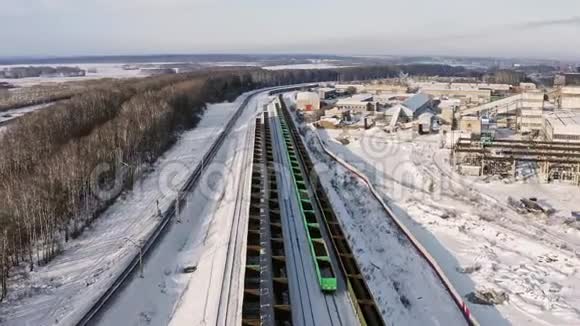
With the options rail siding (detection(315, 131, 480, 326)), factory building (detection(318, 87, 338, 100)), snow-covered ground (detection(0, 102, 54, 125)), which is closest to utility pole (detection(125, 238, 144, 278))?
rail siding (detection(315, 131, 480, 326))

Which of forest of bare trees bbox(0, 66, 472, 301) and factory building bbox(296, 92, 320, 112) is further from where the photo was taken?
factory building bbox(296, 92, 320, 112)

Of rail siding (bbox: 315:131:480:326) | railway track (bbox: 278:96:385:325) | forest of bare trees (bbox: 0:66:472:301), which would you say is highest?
forest of bare trees (bbox: 0:66:472:301)

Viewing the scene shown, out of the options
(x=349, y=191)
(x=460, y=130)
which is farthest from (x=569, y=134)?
(x=349, y=191)

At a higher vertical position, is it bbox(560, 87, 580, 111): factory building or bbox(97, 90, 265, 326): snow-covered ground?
bbox(560, 87, 580, 111): factory building

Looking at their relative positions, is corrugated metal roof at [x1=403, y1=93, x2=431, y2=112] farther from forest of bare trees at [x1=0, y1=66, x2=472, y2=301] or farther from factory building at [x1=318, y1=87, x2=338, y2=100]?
forest of bare trees at [x1=0, y1=66, x2=472, y2=301]

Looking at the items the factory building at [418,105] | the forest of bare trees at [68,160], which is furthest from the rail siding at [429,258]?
the factory building at [418,105]
